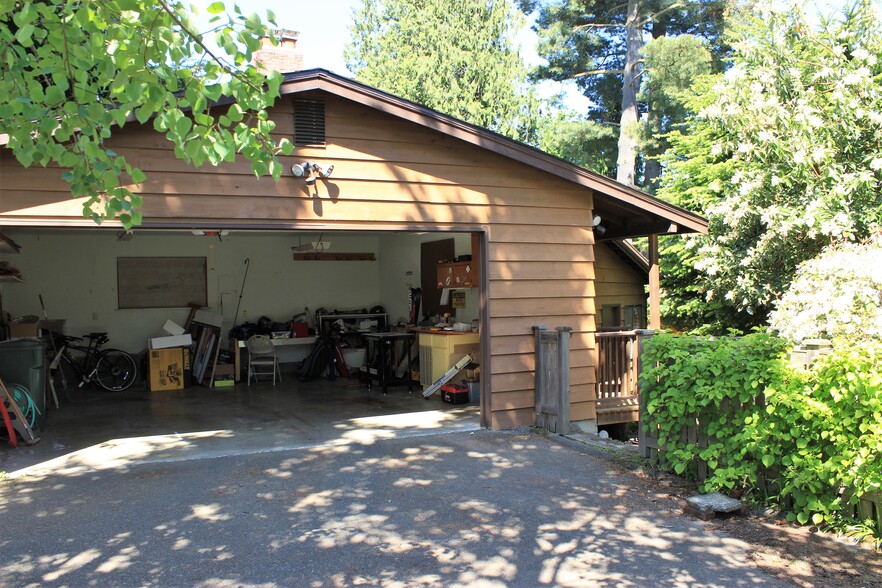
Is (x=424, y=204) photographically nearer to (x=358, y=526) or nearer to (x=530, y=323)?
(x=530, y=323)

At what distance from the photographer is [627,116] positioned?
20250 mm

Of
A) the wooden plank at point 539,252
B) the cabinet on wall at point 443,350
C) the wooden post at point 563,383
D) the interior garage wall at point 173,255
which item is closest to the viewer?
the wooden post at point 563,383

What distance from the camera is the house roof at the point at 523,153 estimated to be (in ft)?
21.0

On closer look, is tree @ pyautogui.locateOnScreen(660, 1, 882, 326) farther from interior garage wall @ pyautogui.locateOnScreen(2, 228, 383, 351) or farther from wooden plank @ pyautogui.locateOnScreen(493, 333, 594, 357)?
interior garage wall @ pyautogui.locateOnScreen(2, 228, 383, 351)

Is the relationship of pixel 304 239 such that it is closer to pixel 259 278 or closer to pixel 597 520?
pixel 259 278

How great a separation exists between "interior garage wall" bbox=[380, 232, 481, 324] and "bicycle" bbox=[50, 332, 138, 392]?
14.8 ft

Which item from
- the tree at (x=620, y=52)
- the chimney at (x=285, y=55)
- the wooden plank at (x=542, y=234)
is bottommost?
the wooden plank at (x=542, y=234)

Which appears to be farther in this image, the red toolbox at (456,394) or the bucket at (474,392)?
the bucket at (474,392)

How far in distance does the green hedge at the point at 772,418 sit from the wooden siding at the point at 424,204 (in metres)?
2.12

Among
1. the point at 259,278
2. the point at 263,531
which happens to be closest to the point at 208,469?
the point at 263,531

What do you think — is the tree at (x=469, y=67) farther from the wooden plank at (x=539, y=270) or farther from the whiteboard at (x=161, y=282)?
the wooden plank at (x=539, y=270)

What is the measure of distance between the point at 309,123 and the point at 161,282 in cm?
709

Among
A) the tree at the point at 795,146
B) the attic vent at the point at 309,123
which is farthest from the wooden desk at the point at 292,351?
the tree at the point at 795,146

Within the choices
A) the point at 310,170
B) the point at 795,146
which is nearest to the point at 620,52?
the point at 795,146
